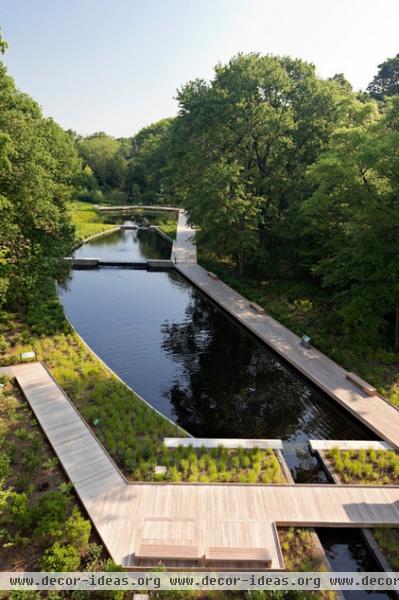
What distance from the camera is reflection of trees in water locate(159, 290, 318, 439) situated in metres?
16.0

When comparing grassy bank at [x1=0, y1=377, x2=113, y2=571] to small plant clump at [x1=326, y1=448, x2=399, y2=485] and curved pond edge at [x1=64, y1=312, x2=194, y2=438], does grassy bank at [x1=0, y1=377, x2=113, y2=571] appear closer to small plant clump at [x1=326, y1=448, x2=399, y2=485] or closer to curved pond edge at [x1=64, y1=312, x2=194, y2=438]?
curved pond edge at [x1=64, y1=312, x2=194, y2=438]

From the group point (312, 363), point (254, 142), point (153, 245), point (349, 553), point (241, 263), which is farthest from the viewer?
point (153, 245)

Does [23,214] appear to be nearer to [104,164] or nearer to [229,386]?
[229,386]

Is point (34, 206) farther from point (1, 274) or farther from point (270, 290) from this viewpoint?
point (270, 290)

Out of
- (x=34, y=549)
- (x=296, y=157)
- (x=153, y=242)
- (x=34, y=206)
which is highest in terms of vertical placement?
(x=296, y=157)

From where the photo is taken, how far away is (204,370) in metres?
20.1

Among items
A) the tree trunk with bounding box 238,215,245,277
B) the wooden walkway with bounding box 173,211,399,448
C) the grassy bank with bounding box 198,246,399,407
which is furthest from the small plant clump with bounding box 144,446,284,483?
the tree trunk with bounding box 238,215,245,277

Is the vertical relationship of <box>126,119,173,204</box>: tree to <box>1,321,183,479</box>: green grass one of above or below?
above

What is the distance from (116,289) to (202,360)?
44.8 feet

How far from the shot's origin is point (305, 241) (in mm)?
27859

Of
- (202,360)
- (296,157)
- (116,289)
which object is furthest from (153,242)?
(202,360)

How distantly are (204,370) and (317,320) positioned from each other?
27.1 feet

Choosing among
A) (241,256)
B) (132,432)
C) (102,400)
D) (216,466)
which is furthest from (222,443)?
(241,256)

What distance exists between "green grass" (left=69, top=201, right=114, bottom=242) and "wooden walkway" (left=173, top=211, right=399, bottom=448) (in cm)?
2212
